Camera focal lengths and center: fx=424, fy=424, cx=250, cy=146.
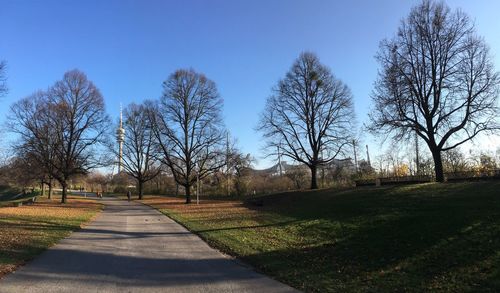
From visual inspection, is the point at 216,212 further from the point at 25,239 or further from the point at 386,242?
the point at 386,242

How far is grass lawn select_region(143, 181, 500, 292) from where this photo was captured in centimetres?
887

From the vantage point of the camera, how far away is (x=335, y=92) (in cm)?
4131

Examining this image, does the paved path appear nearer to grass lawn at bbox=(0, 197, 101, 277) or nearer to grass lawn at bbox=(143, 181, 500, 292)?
grass lawn at bbox=(0, 197, 101, 277)

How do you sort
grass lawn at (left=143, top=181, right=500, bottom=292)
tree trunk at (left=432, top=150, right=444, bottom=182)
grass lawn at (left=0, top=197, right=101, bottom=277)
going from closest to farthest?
grass lawn at (left=143, top=181, right=500, bottom=292) < grass lawn at (left=0, top=197, right=101, bottom=277) < tree trunk at (left=432, top=150, right=444, bottom=182)

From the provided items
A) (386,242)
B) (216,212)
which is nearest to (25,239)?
(386,242)

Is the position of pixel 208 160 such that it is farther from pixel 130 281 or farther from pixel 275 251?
pixel 130 281

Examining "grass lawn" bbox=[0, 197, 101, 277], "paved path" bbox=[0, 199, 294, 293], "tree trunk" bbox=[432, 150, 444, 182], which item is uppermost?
"tree trunk" bbox=[432, 150, 444, 182]

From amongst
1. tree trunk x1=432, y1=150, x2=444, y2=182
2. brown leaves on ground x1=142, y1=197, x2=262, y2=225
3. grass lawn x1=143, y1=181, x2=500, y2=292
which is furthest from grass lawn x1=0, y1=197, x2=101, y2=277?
tree trunk x1=432, y1=150, x2=444, y2=182

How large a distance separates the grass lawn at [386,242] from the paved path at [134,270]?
88 cm

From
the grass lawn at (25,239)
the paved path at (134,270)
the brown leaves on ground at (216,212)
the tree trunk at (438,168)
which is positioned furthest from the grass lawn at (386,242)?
the grass lawn at (25,239)

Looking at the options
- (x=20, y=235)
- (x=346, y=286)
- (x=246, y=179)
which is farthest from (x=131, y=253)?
(x=246, y=179)

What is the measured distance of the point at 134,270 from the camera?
10.1 m

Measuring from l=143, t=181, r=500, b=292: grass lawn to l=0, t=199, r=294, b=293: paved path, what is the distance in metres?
0.88

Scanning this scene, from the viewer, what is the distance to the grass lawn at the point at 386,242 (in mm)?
8867
